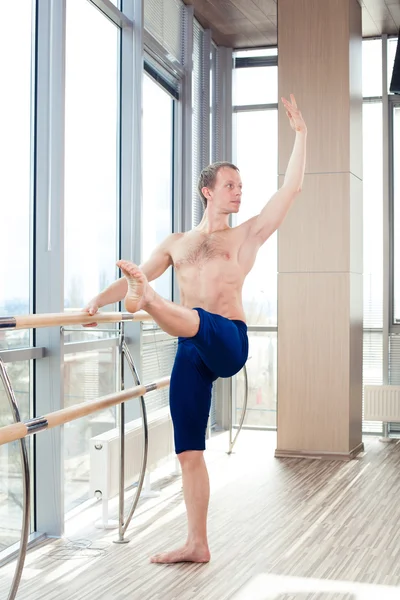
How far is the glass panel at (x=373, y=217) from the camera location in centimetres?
633

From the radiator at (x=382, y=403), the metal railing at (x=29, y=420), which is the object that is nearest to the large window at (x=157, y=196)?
the radiator at (x=382, y=403)

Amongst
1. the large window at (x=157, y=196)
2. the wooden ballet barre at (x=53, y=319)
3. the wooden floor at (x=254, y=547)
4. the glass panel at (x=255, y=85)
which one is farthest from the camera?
the glass panel at (x=255, y=85)

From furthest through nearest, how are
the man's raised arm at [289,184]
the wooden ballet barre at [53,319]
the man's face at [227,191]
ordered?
the man's face at [227,191] → the man's raised arm at [289,184] → the wooden ballet barre at [53,319]

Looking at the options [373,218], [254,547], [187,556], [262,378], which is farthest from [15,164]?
[373,218]

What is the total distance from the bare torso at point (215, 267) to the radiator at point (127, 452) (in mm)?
947

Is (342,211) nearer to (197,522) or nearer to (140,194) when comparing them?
(140,194)

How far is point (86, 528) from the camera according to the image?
11.8ft

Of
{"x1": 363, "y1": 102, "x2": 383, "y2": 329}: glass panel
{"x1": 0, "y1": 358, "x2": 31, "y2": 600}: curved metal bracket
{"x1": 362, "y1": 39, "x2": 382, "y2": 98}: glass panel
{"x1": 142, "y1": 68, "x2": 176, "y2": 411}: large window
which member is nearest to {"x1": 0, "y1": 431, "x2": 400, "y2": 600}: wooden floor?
{"x1": 0, "y1": 358, "x2": 31, "y2": 600}: curved metal bracket

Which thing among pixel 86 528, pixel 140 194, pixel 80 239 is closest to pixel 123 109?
pixel 140 194

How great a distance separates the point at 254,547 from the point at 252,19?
4.15m

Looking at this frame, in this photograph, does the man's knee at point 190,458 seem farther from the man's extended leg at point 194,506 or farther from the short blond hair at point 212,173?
the short blond hair at point 212,173

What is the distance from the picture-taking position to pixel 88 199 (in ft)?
13.8

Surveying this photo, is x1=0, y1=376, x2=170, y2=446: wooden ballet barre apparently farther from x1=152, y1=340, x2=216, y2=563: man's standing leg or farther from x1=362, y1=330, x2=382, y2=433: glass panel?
x1=362, y1=330, x2=382, y2=433: glass panel

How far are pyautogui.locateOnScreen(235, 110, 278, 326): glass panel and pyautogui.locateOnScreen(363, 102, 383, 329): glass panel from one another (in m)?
0.73
